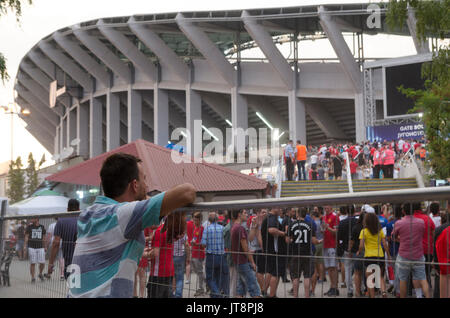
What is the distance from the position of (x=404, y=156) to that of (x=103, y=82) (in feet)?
113

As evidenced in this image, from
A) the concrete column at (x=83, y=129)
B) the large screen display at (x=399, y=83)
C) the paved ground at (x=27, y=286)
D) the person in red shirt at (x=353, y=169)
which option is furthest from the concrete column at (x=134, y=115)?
the paved ground at (x=27, y=286)

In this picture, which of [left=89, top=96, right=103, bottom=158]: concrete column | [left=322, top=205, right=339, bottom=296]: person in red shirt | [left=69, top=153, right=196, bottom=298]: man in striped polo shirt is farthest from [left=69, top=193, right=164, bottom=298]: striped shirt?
[left=89, top=96, right=103, bottom=158]: concrete column

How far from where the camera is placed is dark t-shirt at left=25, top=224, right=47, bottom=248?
20.0ft

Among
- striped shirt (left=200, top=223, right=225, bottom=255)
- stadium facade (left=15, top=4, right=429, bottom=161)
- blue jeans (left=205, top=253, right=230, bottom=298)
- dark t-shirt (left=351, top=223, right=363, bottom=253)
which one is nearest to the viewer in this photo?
dark t-shirt (left=351, top=223, right=363, bottom=253)

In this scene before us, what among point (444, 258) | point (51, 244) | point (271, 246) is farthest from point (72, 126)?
point (444, 258)

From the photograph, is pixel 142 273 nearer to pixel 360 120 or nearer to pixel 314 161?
pixel 314 161

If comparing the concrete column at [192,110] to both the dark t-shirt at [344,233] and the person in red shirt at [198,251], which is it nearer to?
the person in red shirt at [198,251]

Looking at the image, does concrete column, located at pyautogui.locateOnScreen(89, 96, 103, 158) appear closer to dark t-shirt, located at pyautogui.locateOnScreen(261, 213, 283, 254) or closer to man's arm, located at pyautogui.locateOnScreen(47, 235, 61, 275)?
man's arm, located at pyautogui.locateOnScreen(47, 235, 61, 275)

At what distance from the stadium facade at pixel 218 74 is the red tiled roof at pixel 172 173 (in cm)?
1567

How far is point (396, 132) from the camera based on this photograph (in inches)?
1291

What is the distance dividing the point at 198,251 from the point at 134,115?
48118 mm

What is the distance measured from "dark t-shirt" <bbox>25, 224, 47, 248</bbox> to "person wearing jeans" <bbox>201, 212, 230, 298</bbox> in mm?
2875
